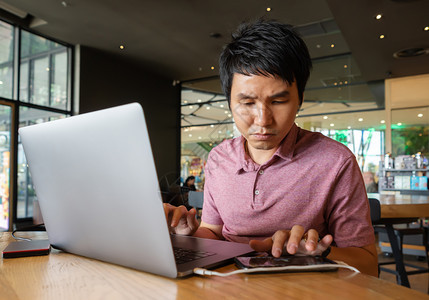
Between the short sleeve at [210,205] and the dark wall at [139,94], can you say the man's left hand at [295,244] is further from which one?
the dark wall at [139,94]

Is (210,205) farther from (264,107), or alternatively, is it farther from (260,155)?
(264,107)

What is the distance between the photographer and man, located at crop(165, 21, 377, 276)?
2.96 feet

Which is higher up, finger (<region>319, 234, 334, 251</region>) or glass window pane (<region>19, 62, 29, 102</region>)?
glass window pane (<region>19, 62, 29, 102</region>)

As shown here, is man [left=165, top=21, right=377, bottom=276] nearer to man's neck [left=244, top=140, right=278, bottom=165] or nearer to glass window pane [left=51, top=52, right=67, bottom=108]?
man's neck [left=244, top=140, right=278, bottom=165]

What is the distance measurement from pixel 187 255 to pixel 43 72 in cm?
596

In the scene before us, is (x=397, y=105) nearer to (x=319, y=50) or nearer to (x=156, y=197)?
(x=319, y=50)

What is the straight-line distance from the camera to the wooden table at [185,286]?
0.48 m

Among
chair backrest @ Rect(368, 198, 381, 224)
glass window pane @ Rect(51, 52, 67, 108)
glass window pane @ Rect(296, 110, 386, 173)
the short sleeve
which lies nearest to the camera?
the short sleeve

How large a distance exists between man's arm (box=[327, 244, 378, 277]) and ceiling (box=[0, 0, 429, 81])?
3485 millimetres

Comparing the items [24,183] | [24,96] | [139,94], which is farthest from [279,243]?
[139,94]

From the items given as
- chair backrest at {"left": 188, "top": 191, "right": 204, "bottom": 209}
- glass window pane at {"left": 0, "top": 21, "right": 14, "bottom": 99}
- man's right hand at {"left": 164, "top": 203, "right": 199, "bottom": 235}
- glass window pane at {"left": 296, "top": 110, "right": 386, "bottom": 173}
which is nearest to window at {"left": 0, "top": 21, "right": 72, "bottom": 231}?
glass window pane at {"left": 0, "top": 21, "right": 14, "bottom": 99}

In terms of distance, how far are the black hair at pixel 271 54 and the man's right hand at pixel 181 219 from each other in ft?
1.31

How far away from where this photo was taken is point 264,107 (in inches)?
35.0

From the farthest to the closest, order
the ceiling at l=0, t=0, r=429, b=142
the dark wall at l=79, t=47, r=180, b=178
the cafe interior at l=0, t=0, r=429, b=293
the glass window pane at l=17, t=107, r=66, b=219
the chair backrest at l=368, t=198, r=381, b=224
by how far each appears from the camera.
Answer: the dark wall at l=79, t=47, r=180, b=178 < the glass window pane at l=17, t=107, r=66, b=219 < the cafe interior at l=0, t=0, r=429, b=293 < the ceiling at l=0, t=0, r=429, b=142 < the chair backrest at l=368, t=198, r=381, b=224
